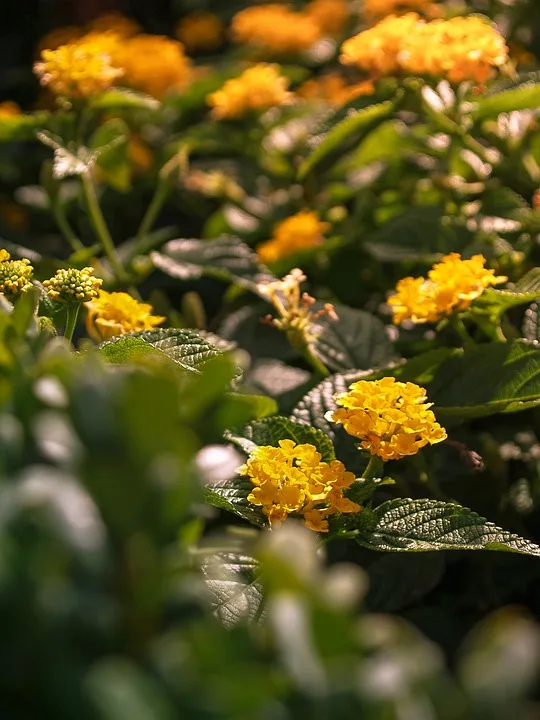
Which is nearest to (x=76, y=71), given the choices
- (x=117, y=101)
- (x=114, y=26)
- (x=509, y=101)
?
(x=117, y=101)

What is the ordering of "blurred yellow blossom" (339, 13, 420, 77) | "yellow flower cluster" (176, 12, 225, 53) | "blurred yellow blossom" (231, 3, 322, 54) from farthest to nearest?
"yellow flower cluster" (176, 12, 225, 53) < "blurred yellow blossom" (231, 3, 322, 54) < "blurred yellow blossom" (339, 13, 420, 77)

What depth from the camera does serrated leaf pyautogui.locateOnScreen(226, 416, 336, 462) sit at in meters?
0.76

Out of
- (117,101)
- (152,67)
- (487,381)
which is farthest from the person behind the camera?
(152,67)

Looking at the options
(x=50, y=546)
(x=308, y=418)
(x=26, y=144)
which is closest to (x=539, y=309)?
(x=308, y=418)

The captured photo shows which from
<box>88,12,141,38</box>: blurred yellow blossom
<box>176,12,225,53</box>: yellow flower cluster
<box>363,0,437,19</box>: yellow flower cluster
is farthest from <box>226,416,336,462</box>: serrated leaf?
<box>176,12,225,53</box>: yellow flower cluster

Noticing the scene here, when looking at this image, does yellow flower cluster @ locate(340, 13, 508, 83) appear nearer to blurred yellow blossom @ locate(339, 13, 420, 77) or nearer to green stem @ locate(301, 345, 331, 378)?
blurred yellow blossom @ locate(339, 13, 420, 77)

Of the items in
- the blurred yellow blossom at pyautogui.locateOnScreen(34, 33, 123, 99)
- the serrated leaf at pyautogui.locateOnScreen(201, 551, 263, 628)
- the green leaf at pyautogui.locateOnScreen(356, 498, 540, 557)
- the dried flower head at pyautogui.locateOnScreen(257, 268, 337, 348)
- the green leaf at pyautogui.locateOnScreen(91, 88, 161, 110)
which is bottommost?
the serrated leaf at pyautogui.locateOnScreen(201, 551, 263, 628)

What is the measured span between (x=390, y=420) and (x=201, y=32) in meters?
1.41

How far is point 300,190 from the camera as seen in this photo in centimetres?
139

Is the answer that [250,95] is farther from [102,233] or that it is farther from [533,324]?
[533,324]

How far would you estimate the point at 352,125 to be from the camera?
110cm

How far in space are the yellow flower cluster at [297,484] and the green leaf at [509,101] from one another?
1.88 ft

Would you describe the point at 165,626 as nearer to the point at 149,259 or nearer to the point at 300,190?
the point at 149,259

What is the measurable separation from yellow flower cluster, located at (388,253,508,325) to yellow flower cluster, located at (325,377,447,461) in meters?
0.14
